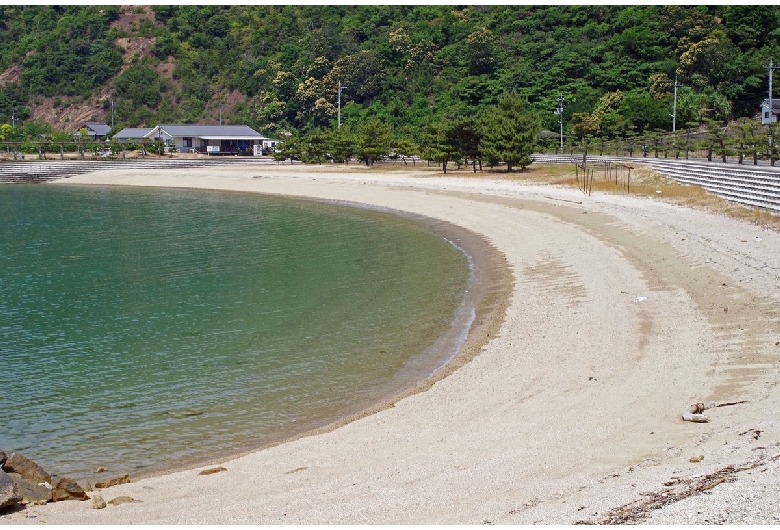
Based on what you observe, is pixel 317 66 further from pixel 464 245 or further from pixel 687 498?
pixel 687 498

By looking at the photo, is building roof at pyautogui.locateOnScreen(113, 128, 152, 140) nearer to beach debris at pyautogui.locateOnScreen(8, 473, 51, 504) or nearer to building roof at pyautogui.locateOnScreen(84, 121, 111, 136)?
building roof at pyautogui.locateOnScreen(84, 121, 111, 136)

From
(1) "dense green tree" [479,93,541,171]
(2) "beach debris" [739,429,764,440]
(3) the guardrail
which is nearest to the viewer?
(2) "beach debris" [739,429,764,440]

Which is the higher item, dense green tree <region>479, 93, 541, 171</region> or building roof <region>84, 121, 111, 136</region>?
building roof <region>84, 121, 111, 136</region>

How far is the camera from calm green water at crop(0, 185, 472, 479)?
1333 cm

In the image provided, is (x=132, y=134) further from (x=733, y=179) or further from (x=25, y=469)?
(x=25, y=469)

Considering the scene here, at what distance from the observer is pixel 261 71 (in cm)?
12244

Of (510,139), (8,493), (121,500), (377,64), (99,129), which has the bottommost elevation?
(121,500)

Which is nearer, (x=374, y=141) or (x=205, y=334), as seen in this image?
(x=205, y=334)

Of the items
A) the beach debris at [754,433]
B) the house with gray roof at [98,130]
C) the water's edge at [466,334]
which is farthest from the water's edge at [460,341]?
the house with gray roof at [98,130]

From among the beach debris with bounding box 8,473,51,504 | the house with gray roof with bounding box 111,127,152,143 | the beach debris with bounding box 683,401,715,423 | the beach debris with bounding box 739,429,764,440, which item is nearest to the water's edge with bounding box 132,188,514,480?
the beach debris with bounding box 8,473,51,504

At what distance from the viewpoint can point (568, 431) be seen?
11.3 m

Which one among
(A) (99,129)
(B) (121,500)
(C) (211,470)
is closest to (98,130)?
(A) (99,129)

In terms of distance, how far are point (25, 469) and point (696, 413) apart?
26.6 feet

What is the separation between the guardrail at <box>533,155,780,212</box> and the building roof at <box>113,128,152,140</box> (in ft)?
236
